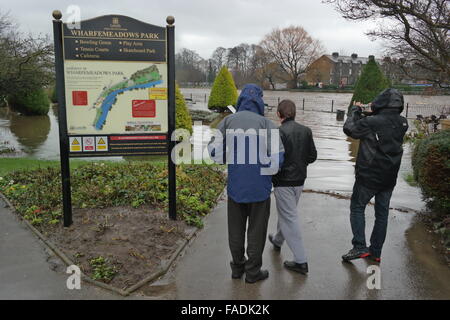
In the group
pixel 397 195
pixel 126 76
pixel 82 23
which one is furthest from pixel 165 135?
pixel 397 195

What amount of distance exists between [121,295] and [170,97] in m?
2.53

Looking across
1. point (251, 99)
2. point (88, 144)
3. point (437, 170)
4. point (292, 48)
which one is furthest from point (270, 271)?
point (292, 48)

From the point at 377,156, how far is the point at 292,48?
3039 inches

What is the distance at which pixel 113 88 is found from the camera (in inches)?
194

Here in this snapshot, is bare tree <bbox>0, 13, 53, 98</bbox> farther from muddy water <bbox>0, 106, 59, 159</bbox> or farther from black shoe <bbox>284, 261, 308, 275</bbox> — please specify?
black shoe <bbox>284, 261, 308, 275</bbox>

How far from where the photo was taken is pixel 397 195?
23.1ft

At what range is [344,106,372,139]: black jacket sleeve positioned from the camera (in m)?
4.07

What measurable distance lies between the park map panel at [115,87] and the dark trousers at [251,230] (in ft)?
5.86

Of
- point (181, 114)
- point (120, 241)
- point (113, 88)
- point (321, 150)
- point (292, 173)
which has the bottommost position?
point (120, 241)

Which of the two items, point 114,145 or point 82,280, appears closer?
point 82,280

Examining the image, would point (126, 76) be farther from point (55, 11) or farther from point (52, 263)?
point (52, 263)

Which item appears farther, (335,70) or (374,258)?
(335,70)

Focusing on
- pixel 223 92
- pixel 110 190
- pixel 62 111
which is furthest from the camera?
pixel 223 92

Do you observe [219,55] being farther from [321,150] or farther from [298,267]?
[298,267]
